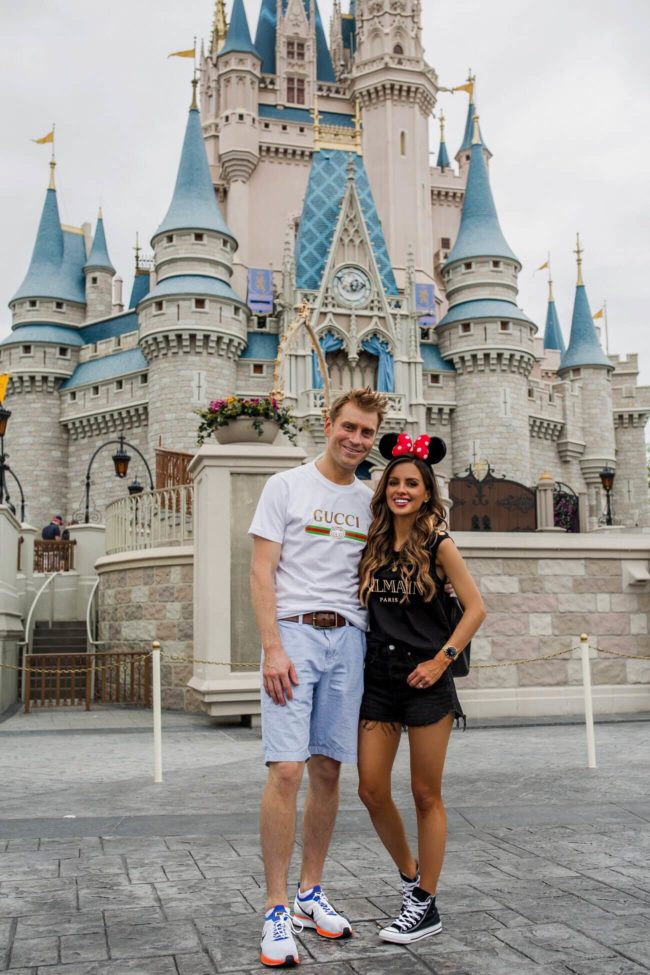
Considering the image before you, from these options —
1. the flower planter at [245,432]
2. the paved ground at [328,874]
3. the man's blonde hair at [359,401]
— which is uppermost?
the flower planter at [245,432]

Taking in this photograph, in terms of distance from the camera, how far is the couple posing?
3.12m

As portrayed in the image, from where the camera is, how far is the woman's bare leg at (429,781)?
10.4 ft

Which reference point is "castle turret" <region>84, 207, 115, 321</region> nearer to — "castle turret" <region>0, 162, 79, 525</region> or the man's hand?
"castle turret" <region>0, 162, 79, 525</region>

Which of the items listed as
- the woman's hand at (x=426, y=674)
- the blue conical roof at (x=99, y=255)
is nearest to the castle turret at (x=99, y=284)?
the blue conical roof at (x=99, y=255)

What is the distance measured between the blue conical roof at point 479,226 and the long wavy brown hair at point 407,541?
3824 centimetres

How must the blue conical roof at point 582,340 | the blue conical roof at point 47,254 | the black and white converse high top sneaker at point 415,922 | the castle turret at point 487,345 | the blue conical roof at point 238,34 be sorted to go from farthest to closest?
the blue conical roof at point 582,340
the blue conical roof at point 238,34
the blue conical roof at point 47,254
the castle turret at point 487,345
the black and white converse high top sneaker at point 415,922

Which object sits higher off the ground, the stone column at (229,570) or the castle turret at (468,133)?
the castle turret at (468,133)

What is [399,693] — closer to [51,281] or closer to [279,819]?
[279,819]

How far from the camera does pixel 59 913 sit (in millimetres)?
3225

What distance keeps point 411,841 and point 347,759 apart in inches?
57.6

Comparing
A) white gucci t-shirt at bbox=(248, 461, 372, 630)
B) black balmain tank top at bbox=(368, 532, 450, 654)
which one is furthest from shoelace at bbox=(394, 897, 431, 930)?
white gucci t-shirt at bbox=(248, 461, 372, 630)

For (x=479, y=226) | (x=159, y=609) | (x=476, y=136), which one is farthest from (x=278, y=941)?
(x=476, y=136)

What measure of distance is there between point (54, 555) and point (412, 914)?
647 inches

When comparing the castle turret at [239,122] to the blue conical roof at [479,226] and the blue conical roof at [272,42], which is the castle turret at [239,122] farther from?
the blue conical roof at [479,226]
